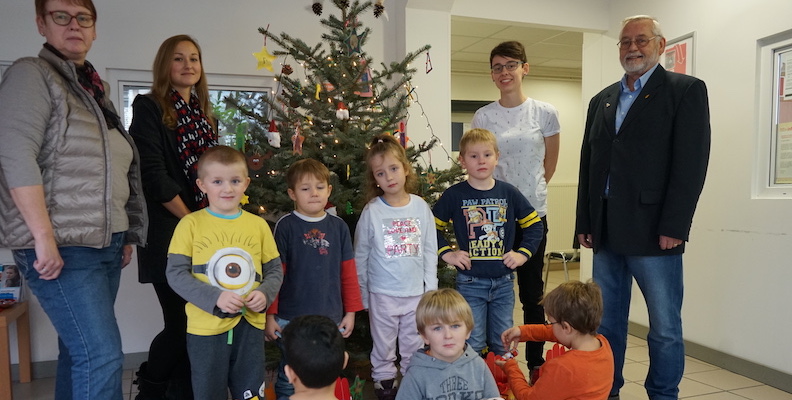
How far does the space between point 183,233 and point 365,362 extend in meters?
1.32

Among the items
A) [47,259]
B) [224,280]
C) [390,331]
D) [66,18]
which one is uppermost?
[66,18]

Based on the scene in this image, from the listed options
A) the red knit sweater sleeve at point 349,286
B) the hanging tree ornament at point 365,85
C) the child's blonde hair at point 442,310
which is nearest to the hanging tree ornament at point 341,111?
the hanging tree ornament at point 365,85

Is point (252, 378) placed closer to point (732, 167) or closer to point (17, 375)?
point (17, 375)

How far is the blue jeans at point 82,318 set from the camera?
1614 millimetres

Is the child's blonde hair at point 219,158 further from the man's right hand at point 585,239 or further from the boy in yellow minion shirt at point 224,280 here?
the man's right hand at point 585,239

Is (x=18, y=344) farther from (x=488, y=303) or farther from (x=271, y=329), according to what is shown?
(x=488, y=303)

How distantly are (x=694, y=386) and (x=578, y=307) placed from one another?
→ 1.79 metres

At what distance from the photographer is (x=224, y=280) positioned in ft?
6.20

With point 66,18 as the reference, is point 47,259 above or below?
below

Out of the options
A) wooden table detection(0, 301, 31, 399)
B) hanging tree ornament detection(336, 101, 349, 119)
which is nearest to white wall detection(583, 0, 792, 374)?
hanging tree ornament detection(336, 101, 349, 119)

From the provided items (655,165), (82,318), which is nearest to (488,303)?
(655,165)

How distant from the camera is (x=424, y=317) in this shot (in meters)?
1.87

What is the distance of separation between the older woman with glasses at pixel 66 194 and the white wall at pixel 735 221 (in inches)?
136

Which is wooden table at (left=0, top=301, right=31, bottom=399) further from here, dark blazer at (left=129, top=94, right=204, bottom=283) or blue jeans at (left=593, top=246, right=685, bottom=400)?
blue jeans at (left=593, top=246, right=685, bottom=400)
